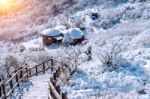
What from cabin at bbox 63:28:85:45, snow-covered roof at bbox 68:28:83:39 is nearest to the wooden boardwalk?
cabin at bbox 63:28:85:45

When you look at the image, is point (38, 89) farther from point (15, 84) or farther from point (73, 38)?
point (73, 38)

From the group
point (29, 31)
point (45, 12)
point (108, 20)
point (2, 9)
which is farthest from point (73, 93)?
point (2, 9)

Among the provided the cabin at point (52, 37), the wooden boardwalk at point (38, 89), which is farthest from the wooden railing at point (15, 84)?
the cabin at point (52, 37)

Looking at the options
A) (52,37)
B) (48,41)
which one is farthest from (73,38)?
(48,41)

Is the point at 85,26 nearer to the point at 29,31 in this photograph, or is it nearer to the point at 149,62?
the point at 29,31

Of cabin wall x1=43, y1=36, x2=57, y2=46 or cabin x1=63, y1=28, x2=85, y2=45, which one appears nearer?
cabin x1=63, y1=28, x2=85, y2=45

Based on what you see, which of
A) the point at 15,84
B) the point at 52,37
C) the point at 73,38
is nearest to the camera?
the point at 15,84

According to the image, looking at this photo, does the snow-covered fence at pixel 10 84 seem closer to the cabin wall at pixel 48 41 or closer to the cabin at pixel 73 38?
the cabin at pixel 73 38

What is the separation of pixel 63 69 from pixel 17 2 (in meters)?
72.6

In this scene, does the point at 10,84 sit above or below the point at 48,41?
above

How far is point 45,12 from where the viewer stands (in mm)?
71000

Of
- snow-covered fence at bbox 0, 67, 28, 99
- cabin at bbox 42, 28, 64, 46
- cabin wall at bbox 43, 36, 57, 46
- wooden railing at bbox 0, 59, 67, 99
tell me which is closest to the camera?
wooden railing at bbox 0, 59, 67, 99

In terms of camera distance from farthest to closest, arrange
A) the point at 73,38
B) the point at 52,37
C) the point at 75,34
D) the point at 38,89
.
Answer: the point at 52,37, the point at 75,34, the point at 73,38, the point at 38,89

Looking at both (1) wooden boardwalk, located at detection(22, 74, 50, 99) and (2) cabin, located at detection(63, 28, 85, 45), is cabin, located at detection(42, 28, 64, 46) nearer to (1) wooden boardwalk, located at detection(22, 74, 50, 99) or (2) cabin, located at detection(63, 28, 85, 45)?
(2) cabin, located at detection(63, 28, 85, 45)
